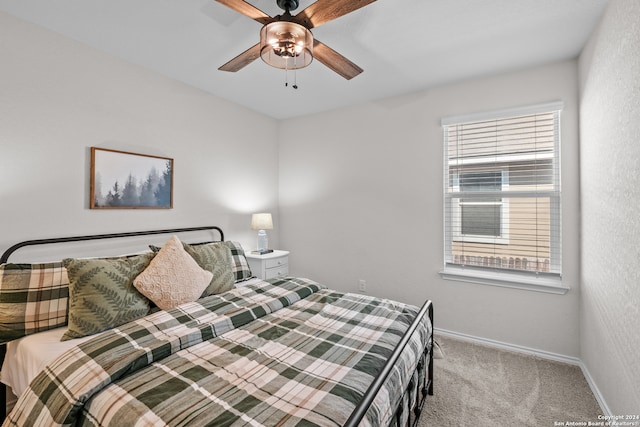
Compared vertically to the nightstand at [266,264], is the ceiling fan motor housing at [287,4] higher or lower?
higher

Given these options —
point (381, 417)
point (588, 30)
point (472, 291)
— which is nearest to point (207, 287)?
point (381, 417)

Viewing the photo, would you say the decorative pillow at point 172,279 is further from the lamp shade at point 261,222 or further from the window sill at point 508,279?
the window sill at point 508,279

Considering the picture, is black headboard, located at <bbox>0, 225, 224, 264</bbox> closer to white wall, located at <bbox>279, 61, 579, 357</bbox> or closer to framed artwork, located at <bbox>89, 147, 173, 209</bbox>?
framed artwork, located at <bbox>89, 147, 173, 209</bbox>

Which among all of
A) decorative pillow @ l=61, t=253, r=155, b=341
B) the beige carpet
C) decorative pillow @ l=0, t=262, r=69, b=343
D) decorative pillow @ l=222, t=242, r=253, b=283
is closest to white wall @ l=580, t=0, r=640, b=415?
the beige carpet

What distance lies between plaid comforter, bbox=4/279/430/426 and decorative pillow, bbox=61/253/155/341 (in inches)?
9.1

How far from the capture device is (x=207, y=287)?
2291mm

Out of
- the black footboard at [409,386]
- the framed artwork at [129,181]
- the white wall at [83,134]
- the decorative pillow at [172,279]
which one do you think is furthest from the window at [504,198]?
the framed artwork at [129,181]

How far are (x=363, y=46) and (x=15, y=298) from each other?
2.87 m

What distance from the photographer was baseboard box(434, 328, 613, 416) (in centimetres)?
202

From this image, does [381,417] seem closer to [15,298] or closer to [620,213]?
[620,213]

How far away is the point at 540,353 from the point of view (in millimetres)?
2631

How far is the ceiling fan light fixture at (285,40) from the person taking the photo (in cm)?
158

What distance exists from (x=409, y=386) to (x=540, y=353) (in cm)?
187

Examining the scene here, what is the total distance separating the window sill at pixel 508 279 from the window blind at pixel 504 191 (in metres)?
0.05
